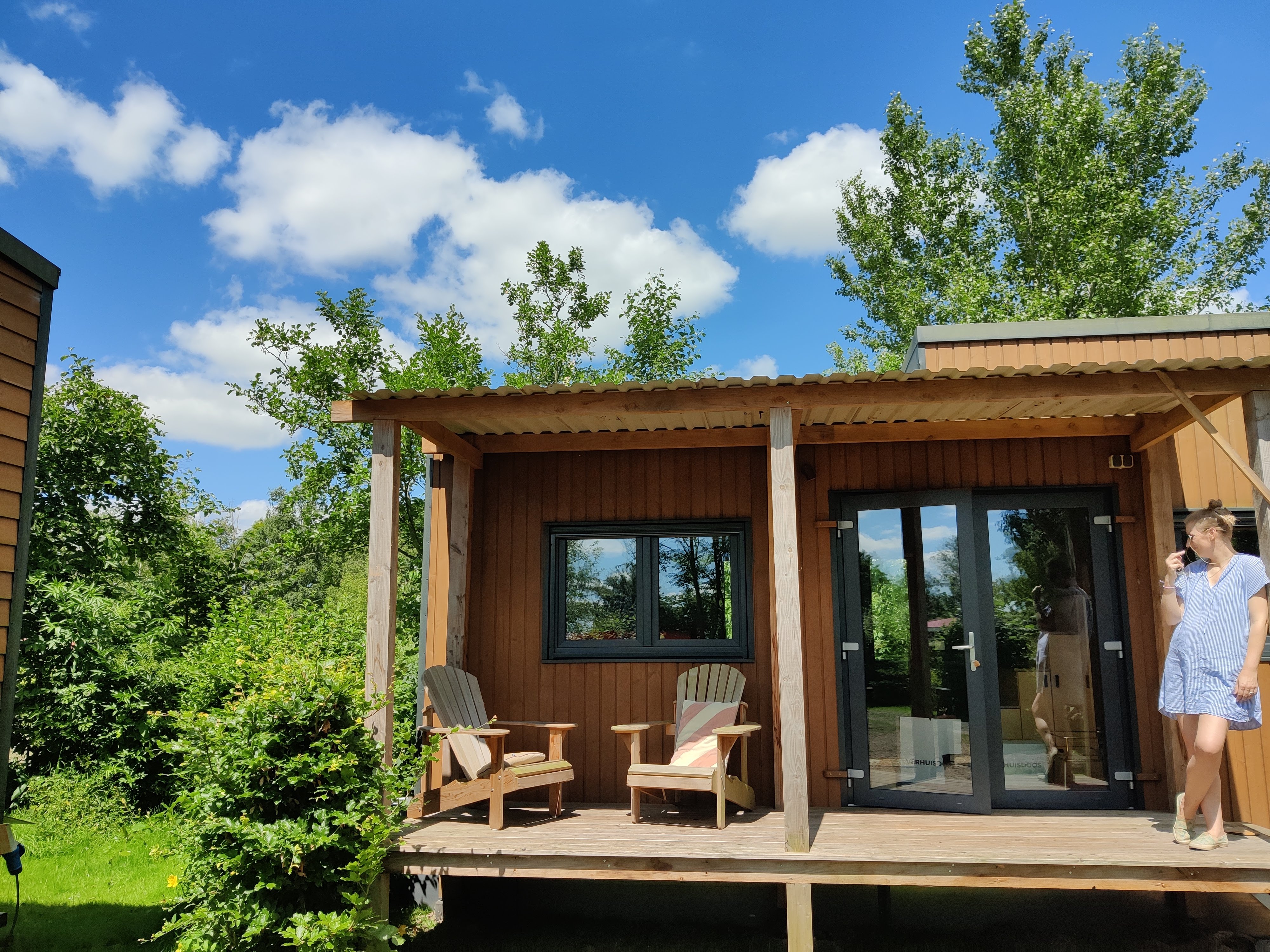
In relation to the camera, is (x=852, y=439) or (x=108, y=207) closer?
(x=852, y=439)

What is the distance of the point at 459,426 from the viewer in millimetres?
5520

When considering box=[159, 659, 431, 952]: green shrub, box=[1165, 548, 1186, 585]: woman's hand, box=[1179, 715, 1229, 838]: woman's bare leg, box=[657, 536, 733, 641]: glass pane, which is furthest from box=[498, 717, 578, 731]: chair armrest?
box=[1165, 548, 1186, 585]: woman's hand

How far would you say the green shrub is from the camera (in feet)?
11.8

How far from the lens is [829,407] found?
175 inches

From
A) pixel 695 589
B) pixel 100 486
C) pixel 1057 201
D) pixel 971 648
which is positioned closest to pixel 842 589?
pixel 971 648

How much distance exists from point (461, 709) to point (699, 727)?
Answer: 139cm

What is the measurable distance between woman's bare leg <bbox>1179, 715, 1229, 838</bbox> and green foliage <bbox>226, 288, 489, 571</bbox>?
12.6 metres

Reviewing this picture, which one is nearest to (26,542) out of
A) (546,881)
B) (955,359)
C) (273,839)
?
(273,839)

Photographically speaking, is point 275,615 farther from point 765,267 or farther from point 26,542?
point 765,267

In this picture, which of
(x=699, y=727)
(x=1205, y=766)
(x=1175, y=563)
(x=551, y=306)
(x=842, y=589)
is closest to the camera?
(x=1205, y=766)

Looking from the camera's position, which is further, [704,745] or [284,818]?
[704,745]

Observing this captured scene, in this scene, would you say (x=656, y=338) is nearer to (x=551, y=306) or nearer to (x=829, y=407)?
(x=551, y=306)

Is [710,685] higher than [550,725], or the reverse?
[710,685]

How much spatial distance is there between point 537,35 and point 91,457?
43.9 feet
